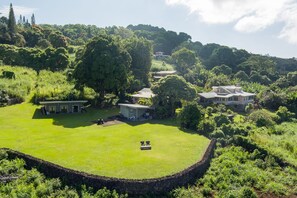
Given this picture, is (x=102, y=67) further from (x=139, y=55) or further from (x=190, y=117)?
(x=190, y=117)

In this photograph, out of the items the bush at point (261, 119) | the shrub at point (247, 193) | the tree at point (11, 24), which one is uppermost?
the tree at point (11, 24)

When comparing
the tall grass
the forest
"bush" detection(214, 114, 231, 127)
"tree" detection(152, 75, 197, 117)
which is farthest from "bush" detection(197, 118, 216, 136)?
the tall grass

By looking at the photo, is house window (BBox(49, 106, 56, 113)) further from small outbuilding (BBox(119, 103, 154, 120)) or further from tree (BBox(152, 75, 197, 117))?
tree (BBox(152, 75, 197, 117))

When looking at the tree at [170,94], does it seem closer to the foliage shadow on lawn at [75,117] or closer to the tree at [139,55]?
the foliage shadow on lawn at [75,117]

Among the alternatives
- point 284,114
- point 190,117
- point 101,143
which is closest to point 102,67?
point 190,117

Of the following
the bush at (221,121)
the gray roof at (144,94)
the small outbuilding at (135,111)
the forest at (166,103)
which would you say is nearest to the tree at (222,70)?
the forest at (166,103)

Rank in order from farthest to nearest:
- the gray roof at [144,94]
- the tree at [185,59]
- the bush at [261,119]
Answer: the tree at [185,59]
the gray roof at [144,94]
the bush at [261,119]
